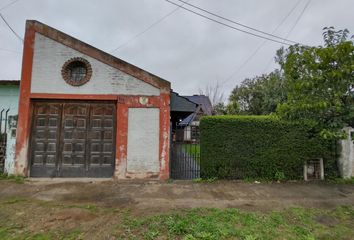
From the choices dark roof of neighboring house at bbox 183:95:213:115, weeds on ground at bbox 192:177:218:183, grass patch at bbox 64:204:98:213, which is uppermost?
dark roof of neighboring house at bbox 183:95:213:115

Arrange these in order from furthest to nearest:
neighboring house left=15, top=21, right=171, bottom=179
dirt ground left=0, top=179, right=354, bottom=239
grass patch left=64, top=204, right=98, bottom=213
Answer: neighboring house left=15, top=21, right=171, bottom=179 < grass patch left=64, top=204, right=98, bottom=213 < dirt ground left=0, top=179, right=354, bottom=239

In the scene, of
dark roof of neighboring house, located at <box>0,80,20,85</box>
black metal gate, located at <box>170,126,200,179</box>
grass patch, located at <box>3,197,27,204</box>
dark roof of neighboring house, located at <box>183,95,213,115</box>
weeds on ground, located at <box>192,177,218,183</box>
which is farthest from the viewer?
dark roof of neighboring house, located at <box>183,95,213,115</box>

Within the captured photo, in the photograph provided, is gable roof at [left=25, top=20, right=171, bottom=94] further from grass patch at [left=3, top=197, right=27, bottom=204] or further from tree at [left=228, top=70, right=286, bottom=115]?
tree at [left=228, top=70, right=286, bottom=115]

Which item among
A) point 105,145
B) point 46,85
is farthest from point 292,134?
point 46,85

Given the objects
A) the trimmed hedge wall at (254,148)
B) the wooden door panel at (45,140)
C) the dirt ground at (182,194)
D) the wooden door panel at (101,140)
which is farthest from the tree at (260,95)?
the wooden door panel at (45,140)

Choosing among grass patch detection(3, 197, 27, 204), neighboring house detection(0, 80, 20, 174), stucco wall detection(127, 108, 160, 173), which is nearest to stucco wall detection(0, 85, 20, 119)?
neighboring house detection(0, 80, 20, 174)

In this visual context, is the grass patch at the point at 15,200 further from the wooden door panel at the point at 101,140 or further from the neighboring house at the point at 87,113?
the wooden door panel at the point at 101,140

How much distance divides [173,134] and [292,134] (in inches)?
169

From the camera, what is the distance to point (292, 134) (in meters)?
7.69

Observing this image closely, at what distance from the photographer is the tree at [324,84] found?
12.9ft

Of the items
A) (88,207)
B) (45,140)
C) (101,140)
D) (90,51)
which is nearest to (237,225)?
(88,207)

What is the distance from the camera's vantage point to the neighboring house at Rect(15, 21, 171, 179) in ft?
24.5

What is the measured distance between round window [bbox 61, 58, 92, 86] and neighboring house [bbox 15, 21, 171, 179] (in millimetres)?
33

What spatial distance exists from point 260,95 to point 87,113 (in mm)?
14461
